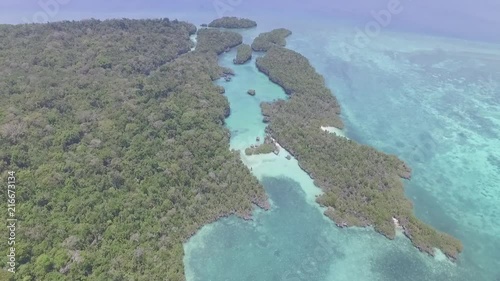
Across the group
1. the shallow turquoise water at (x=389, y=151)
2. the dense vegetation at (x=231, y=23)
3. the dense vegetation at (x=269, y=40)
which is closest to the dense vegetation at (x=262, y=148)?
Answer: the shallow turquoise water at (x=389, y=151)

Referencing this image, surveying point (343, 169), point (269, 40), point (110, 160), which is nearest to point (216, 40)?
point (269, 40)

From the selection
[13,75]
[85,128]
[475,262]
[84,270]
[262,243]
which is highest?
[13,75]

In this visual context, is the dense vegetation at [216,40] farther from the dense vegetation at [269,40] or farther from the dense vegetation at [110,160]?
the dense vegetation at [110,160]

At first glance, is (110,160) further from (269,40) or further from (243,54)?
(269,40)

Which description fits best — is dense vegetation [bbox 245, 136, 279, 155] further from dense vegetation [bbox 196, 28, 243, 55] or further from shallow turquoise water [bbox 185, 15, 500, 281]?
dense vegetation [bbox 196, 28, 243, 55]

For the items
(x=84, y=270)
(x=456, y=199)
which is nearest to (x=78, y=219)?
(x=84, y=270)

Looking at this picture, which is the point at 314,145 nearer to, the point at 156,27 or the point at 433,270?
the point at 433,270

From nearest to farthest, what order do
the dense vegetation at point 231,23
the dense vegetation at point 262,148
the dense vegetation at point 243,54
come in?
the dense vegetation at point 262,148, the dense vegetation at point 243,54, the dense vegetation at point 231,23
